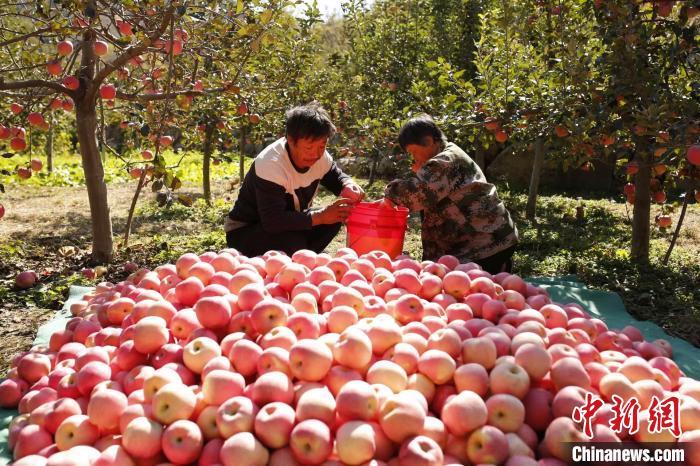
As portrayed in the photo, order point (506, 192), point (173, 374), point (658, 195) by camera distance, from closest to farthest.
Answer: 1. point (173, 374)
2. point (658, 195)
3. point (506, 192)

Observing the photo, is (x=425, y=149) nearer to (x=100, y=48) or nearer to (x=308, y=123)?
(x=308, y=123)

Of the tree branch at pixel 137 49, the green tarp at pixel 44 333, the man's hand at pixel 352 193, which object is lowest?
the green tarp at pixel 44 333

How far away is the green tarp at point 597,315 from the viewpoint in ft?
9.08

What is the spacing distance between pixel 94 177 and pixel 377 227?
2.60 meters

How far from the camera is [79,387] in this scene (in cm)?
196

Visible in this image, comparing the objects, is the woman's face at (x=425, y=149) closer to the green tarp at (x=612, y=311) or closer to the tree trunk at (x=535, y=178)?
the green tarp at (x=612, y=311)

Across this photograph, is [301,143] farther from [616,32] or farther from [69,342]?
[616,32]

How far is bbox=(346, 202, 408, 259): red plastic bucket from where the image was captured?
3840 mm

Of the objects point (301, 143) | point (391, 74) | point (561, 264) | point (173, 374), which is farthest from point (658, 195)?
point (391, 74)

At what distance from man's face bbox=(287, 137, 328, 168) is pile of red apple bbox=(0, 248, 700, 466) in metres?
1.36

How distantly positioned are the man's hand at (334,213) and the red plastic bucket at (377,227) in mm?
94

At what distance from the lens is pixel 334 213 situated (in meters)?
3.78

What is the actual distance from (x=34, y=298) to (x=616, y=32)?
4.53 meters

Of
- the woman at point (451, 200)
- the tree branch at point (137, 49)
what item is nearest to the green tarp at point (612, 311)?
the woman at point (451, 200)
